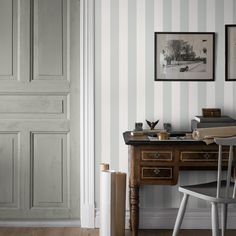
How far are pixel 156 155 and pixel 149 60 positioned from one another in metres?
0.86

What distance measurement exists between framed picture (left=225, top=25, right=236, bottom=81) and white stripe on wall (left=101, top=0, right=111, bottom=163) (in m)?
0.87

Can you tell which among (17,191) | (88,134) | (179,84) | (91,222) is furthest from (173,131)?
(17,191)

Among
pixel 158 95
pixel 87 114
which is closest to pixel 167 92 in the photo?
pixel 158 95

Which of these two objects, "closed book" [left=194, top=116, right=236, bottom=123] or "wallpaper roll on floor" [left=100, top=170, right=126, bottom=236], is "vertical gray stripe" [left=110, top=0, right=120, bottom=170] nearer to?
"wallpaper roll on floor" [left=100, top=170, right=126, bottom=236]

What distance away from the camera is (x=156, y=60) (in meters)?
4.18

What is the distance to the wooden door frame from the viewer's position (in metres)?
4.16

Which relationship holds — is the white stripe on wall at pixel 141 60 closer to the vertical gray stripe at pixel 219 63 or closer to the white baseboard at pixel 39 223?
the vertical gray stripe at pixel 219 63

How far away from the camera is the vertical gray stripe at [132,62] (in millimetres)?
4168

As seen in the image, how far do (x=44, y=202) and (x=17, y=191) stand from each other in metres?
0.22

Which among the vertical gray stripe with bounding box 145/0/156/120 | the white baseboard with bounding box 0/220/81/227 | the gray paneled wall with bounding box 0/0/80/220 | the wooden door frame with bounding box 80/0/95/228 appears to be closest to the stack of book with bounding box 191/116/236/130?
the vertical gray stripe with bounding box 145/0/156/120

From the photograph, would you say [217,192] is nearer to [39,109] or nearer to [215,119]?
[215,119]

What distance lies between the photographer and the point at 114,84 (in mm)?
4195

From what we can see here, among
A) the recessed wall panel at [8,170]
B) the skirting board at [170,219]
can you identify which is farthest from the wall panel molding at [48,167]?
the skirting board at [170,219]

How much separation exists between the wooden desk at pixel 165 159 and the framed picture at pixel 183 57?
0.71 m
